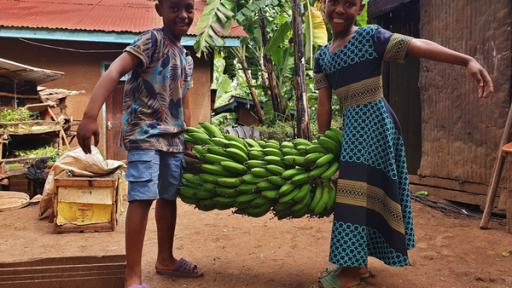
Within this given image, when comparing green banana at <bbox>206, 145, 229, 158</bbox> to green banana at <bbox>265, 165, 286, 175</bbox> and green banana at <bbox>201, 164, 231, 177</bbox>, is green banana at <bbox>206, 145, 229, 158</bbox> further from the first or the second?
green banana at <bbox>265, 165, 286, 175</bbox>

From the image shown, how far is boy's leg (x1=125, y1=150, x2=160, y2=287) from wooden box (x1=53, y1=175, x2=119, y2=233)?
2430 mm

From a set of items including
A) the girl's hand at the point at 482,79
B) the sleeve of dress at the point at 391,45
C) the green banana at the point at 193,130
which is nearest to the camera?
the girl's hand at the point at 482,79

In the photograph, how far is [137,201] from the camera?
253cm

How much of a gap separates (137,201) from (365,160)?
129cm

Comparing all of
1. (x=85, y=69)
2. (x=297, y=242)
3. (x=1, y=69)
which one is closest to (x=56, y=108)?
(x=85, y=69)

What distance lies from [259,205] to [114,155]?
7.84 meters

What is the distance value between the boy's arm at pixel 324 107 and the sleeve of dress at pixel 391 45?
1.39ft

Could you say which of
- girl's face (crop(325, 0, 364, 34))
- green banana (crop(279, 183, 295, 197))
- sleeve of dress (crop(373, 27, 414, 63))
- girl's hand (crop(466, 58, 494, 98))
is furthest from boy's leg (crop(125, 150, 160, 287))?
girl's hand (crop(466, 58, 494, 98))

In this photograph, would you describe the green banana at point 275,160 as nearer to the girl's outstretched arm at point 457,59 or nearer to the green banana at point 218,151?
the green banana at point 218,151

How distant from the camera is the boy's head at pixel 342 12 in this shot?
258 cm

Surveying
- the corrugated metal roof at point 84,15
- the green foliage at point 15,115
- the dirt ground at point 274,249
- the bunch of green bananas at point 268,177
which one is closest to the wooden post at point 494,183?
the dirt ground at point 274,249

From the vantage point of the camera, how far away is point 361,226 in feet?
8.12

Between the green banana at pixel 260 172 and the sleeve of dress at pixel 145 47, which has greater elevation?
the sleeve of dress at pixel 145 47

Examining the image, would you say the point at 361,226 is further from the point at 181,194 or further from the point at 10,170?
the point at 10,170
